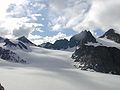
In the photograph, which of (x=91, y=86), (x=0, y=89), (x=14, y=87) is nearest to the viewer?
(x=0, y=89)

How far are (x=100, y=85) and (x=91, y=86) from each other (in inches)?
343

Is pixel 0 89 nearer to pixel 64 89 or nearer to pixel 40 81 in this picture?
pixel 64 89

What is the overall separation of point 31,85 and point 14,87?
17.0 meters

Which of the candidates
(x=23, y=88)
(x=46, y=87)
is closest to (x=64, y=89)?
(x=46, y=87)

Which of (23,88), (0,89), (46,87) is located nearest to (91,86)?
(46,87)

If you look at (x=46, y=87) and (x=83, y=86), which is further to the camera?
(x=83, y=86)

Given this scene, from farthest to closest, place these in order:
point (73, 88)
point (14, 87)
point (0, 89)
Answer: point (73, 88) < point (14, 87) < point (0, 89)

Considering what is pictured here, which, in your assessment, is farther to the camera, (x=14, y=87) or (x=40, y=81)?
(x=40, y=81)

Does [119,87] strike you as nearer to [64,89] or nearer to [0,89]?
[64,89]

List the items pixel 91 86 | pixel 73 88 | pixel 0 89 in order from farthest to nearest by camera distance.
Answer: pixel 91 86, pixel 73 88, pixel 0 89

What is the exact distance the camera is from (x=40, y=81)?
7628 inches

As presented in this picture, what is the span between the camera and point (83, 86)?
18688 centimetres

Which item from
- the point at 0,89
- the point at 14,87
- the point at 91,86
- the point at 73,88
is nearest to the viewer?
the point at 0,89

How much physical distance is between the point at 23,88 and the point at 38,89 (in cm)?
729
